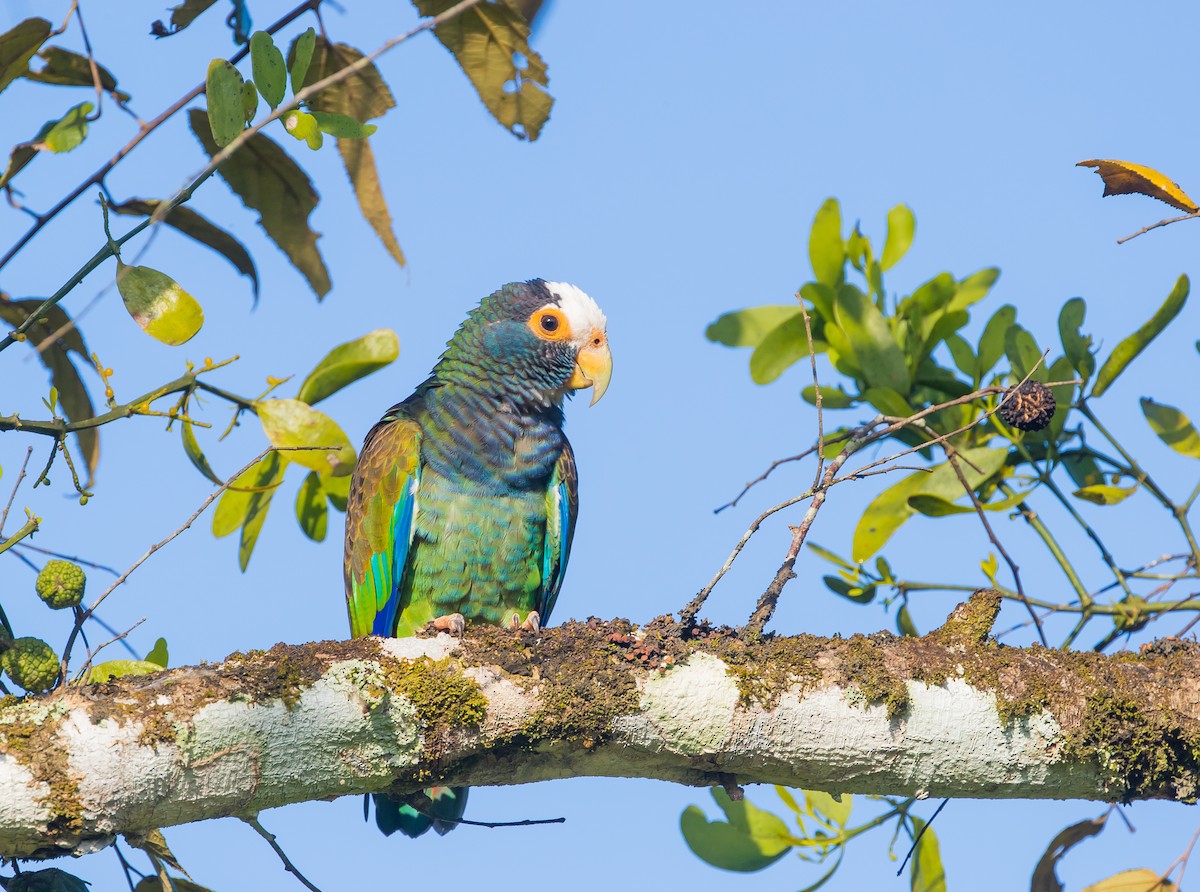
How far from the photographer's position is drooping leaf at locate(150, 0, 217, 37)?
3289 millimetres

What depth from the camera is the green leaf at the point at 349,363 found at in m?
3.55

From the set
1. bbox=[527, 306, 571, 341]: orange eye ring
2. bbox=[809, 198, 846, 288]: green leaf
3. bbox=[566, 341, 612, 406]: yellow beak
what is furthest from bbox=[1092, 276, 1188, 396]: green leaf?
bbox=[527, 306, 571, 341]: orange eye ring

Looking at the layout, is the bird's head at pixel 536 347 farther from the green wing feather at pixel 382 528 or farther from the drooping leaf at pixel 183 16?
the drooping leaf at pixel 183 16

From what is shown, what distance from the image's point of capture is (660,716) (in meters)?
2.79

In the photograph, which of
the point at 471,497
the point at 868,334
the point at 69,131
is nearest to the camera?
the point at 69,131

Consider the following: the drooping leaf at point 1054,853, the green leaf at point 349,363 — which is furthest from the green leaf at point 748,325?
the drooping leaf at point 1054,853

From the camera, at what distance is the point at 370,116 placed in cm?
352

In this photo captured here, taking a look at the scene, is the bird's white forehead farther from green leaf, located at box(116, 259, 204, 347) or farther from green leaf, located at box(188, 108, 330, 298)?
green leaf, located at box(116, 259, 204, 347)

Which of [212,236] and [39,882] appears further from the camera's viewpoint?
[212,236]

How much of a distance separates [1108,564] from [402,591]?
2.66 m

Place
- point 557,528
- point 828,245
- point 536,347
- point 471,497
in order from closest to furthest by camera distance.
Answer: point 828,245 → point 471,497 → point 557,528 → point 536,347

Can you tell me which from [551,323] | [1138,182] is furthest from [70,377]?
[1138,182]

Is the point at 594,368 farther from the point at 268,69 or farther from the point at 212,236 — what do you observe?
the point at 268,69

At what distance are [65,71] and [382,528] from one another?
2.06 metres
